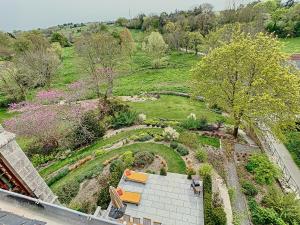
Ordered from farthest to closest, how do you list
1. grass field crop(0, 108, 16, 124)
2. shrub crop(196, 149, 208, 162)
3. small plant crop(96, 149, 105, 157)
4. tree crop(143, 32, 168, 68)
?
tree crop(143, 32, 168, 68), grass field crop(0, 108, 16, 124), small plant crop(96, 149, 105, 157), shrub crop(196, 149, 208, 162)

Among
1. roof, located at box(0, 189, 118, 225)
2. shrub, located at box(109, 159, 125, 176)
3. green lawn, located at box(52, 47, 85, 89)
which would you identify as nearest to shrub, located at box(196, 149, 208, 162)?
shrub, located at box(109, 159, 125, 176)

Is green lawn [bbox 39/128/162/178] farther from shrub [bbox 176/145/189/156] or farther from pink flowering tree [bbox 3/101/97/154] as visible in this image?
shrub [bbox 176/145/189/156]

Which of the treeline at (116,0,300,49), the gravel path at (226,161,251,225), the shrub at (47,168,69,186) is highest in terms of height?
the treeline at (116,0,300,49)

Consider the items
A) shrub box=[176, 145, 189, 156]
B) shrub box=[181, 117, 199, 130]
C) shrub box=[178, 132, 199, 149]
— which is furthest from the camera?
shrub box=[181, 117, 199, 130]

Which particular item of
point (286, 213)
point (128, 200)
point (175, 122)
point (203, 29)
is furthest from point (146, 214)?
point (203, 29)

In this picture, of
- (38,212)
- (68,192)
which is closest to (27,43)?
(68,192)

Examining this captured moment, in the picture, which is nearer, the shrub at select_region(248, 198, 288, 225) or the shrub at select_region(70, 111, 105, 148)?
the shrub at select_region(248, 198, 288, 225)

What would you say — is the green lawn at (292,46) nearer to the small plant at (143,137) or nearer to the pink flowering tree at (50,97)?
the small plant at (143,137)
